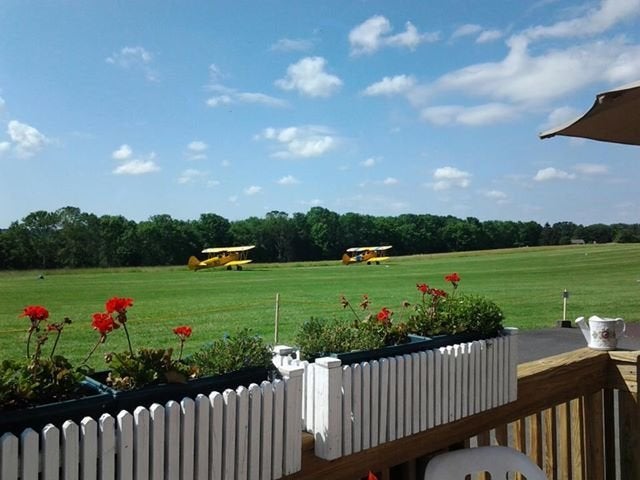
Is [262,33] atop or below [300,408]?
atop

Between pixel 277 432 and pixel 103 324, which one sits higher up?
pixel 103 324

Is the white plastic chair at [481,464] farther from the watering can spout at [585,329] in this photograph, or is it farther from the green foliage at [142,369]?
the watering can spout at [585,329]

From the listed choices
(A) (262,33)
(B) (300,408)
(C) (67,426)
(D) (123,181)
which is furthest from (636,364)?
(D) (123,181)

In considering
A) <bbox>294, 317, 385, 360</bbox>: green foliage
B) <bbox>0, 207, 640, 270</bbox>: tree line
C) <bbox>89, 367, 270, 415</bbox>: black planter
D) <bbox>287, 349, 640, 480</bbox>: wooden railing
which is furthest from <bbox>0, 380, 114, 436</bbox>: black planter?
<bbox>0, 207, 640, 270</bbox>: tree line

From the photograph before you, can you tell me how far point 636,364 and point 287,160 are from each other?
3686 centimetres

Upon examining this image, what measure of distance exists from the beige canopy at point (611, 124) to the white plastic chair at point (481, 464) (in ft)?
2.67

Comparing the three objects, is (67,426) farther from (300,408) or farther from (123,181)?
(123,181)

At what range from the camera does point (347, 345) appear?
129 centimetres

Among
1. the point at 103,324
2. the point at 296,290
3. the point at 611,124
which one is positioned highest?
the point at 611,124

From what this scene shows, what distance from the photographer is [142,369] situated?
0.94 meters

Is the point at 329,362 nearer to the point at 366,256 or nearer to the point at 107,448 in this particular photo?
the point at 107,448

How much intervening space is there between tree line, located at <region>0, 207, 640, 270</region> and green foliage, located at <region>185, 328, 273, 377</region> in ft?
38.6

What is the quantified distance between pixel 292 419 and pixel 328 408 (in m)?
0.10

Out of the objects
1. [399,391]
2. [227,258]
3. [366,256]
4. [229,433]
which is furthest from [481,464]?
[227,258]
